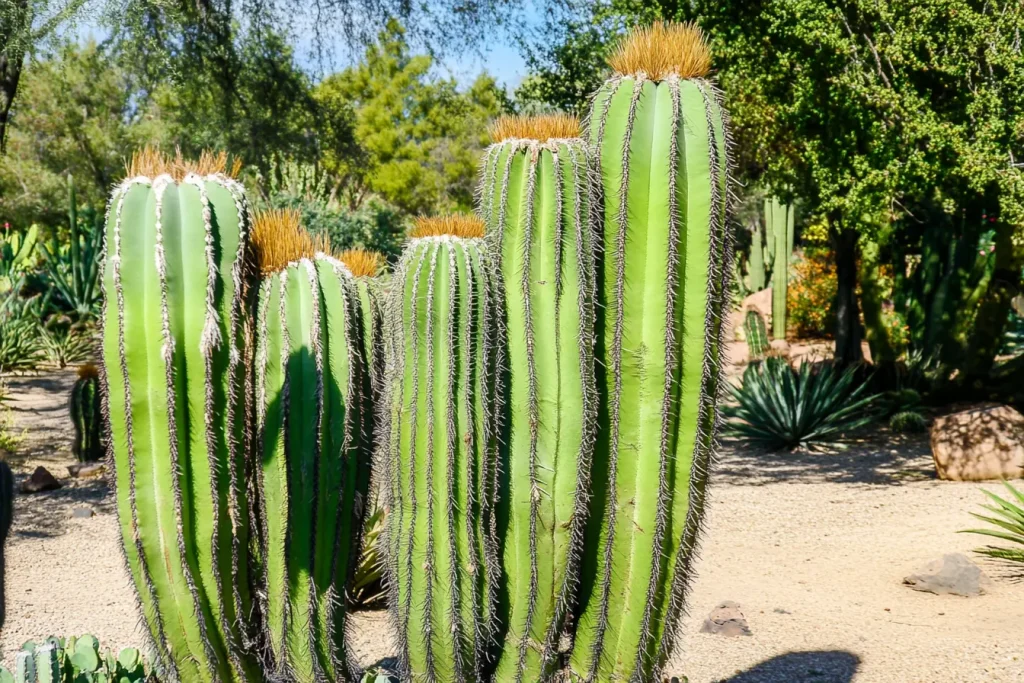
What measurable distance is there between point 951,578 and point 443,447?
3.93 metres

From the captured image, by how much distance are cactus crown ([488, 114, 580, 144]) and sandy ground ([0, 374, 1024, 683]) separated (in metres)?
2.44

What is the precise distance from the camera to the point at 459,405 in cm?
297

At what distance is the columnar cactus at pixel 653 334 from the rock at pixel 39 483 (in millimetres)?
6247

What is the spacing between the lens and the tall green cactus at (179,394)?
9.44 feet

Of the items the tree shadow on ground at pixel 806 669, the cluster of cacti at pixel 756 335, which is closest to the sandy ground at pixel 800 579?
the tree shadow on ground at pixel 806 669

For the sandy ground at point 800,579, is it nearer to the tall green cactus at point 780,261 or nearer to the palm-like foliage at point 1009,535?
the palm-like foliage at point 1009,535

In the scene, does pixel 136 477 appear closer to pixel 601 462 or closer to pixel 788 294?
pixel 601 462

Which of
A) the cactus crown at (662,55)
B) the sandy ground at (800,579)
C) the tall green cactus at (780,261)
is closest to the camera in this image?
the cactus crown at (662,55)

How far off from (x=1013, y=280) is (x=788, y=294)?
8.73 metres

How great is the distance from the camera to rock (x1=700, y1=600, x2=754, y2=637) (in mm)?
5086

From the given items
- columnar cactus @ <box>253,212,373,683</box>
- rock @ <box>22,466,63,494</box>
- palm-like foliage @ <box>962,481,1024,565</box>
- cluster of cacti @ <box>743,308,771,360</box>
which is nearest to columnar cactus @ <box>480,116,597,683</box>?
columnar cactus @ <box>253,212,373,683</box>

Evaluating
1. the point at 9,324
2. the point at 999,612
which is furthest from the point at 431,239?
the point at 9,324

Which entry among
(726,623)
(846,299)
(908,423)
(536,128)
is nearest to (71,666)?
(536,128)

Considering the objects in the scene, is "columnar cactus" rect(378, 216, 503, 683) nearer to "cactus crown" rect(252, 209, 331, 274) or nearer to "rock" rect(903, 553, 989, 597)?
"cactus crown" rect(252, 209, 331, 274)
